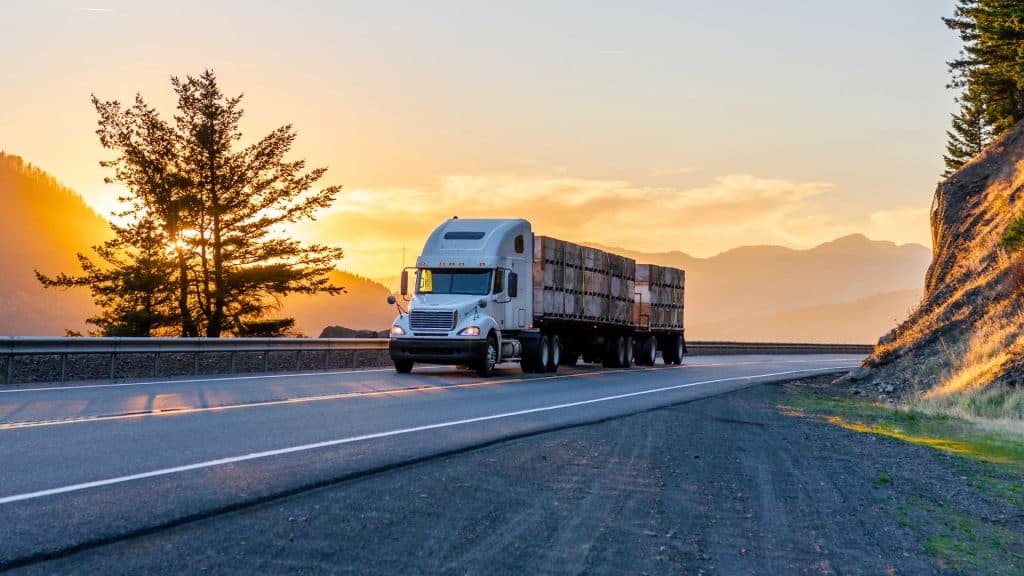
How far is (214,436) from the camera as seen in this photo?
1028 centimetres

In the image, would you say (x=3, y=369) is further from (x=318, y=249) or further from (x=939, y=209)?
(x=939, y=209)

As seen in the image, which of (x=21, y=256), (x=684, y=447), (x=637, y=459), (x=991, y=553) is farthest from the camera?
(x=21, y=256)

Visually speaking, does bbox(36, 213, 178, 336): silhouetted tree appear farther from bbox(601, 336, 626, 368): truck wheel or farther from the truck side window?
the truck side window

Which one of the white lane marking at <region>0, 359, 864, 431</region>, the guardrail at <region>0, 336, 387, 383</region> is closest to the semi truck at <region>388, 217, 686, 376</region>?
the white lane marking at <region>0, 359, 864, 431</region>

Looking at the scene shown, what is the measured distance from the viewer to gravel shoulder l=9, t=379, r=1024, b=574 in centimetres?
536

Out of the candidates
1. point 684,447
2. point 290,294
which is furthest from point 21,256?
point 684,447

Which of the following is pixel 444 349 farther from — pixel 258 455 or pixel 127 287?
pixel 127 287

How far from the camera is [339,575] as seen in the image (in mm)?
4984

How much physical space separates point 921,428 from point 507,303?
1152 centimetres

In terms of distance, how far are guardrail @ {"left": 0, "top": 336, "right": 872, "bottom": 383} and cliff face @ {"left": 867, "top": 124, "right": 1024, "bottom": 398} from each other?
15284mm

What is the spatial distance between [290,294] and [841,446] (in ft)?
112

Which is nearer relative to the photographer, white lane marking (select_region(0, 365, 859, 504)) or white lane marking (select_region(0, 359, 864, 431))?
white lane marking (select_region(0, 365, 859, 504))

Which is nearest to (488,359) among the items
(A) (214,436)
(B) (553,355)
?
(B) (553,355)

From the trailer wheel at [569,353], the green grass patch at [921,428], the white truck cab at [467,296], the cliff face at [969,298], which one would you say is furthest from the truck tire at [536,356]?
the cliff face at [969,298]
